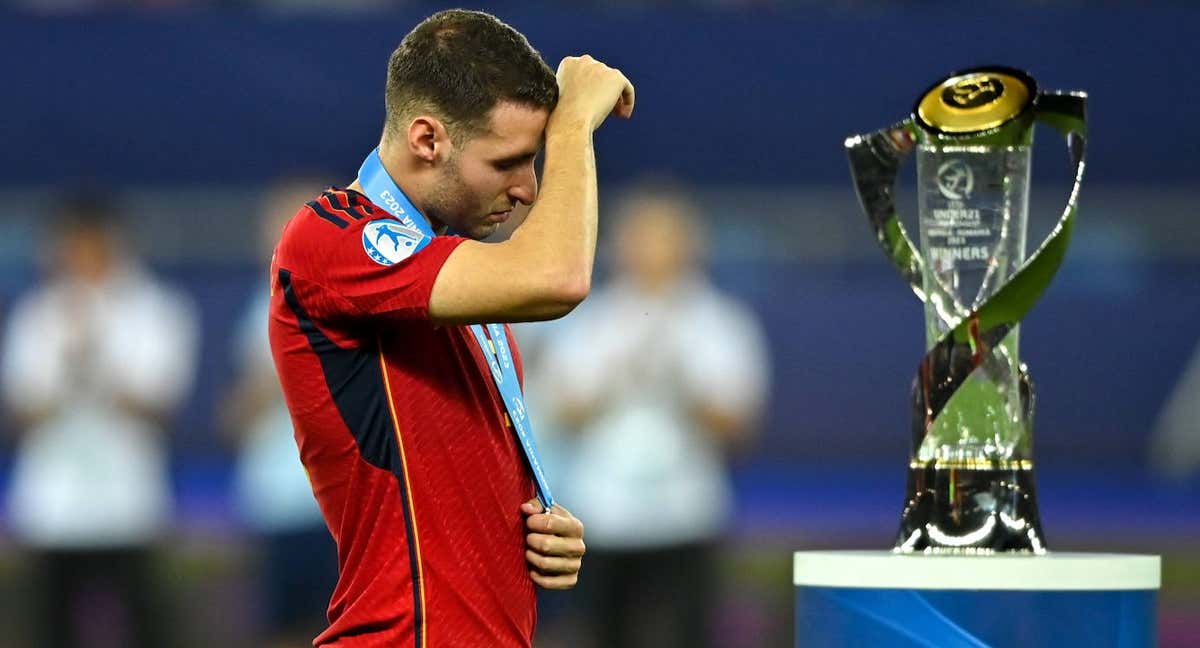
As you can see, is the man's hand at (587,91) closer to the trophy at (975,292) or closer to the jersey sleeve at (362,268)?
the jersey sleeve at (362,268)

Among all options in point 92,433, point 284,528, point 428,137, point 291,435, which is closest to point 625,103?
point 428,137

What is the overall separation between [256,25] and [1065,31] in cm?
433

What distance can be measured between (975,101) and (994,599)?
0.75 m

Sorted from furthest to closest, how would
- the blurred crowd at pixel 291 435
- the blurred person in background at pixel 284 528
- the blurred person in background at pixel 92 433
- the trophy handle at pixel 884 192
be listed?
the blurred person in background at pixel 92 433
the blurred crowd at pixel 291 435
the blurred person in background at pixel 284 528
the trophy handle at pixel 884 192

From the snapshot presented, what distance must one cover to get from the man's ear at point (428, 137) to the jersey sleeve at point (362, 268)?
0.12 meters

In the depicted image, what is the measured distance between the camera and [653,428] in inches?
251

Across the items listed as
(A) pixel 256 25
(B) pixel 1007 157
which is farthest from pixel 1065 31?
(B) pixel 1007 157

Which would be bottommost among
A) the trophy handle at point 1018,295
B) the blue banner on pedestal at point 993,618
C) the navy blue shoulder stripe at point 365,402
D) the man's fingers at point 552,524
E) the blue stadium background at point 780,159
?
the blue banner on pedestal at point 993,618

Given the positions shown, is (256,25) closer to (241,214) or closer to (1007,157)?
(241,214)

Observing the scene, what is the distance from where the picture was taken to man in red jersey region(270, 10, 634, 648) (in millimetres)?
2633

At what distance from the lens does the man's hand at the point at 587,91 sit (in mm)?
2764

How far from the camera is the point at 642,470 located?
637cm

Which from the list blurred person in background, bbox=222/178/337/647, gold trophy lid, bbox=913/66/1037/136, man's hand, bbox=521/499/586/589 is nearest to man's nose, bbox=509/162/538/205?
man's hand, bbox=521/499/586/589

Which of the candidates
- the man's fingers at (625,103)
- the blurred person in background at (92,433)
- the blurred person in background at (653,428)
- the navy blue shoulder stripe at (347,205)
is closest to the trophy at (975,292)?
the man's fingers at (625,103)
